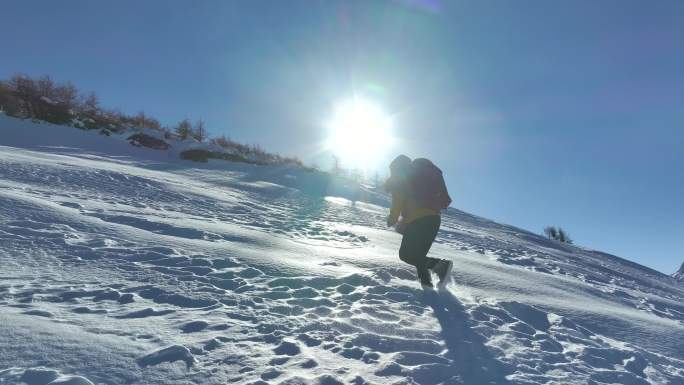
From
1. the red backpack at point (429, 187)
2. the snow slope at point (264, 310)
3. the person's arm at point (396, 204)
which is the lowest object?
the snow slope at point (264, 310)

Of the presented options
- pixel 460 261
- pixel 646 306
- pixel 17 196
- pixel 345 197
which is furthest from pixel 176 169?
pixel 646 306

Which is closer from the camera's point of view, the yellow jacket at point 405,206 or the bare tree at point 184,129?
the yellow jacket at point 405,206

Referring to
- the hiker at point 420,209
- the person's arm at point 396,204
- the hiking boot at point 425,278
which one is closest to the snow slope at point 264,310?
the hiking boot at point 425,278

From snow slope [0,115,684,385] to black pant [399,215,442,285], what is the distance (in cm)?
23

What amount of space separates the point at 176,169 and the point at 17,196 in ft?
23.1

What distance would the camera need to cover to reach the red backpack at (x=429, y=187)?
4.31m

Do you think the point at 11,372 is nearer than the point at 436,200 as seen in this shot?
Yes

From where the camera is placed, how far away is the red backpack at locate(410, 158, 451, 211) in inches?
170

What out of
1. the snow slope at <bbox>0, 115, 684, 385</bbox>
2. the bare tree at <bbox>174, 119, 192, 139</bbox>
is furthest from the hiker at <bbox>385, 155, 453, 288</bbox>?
the bare tree at <bbox>174, 119, 192, 139</bbox>

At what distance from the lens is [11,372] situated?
1772 millimetres

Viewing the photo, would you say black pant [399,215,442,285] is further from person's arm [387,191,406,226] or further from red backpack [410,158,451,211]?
person's arm [387,191,406,226]

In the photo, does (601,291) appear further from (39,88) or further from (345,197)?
(39,88)

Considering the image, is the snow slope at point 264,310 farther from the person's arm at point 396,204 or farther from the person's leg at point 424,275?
the person's arm at point 396,204

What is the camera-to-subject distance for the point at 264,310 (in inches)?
116
